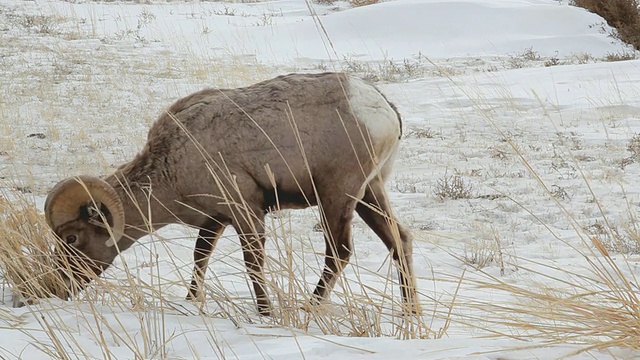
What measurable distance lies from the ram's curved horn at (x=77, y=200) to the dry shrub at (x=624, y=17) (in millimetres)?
13305

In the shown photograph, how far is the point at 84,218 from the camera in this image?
5.09 metres

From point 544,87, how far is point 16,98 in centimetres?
757

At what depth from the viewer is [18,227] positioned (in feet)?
16.6

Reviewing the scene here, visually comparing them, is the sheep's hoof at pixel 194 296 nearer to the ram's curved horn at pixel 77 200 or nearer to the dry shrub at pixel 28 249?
the ram's curved horn at pixel 77 200

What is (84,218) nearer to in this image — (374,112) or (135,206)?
(135,206)

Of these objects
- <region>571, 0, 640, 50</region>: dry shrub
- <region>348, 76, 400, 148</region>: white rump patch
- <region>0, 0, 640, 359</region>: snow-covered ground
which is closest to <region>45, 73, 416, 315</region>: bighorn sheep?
<region>348, 76, 400, 148</region>: white rump patch

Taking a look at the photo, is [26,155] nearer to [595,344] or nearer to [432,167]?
[432,167]

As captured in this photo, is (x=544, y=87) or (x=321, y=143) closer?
(x=321, y=143)

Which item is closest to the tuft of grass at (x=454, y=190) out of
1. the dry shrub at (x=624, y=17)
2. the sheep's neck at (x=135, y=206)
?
the sheep's neck at (x=135, y=206)

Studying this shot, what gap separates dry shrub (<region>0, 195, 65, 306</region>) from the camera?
14.9 feet

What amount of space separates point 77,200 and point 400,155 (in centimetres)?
511

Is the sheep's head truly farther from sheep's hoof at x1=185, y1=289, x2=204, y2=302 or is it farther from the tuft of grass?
the tuft of grass

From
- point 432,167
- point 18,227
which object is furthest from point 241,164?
point 432,167

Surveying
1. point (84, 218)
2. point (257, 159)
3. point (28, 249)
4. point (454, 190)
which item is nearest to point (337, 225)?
point (257, 159)
